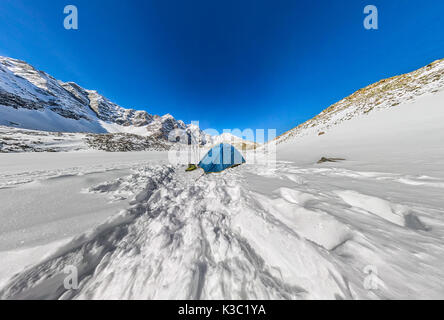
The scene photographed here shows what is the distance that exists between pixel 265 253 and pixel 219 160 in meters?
4.84

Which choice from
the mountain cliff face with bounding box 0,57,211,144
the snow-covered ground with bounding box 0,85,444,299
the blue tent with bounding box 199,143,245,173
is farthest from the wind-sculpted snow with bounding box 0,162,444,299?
the mountain cliff face with bounding box 0,57,211,144

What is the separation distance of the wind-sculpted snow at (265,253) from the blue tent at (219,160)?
3.44 m

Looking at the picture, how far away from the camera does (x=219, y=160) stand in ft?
20.5

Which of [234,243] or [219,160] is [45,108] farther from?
[234,243]

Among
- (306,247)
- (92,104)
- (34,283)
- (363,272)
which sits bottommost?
(34,283)

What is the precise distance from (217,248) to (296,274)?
0.89 meters

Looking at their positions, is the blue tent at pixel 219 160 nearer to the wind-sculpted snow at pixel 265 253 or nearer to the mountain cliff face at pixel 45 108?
the wind-sculpted snow at pixel 265 253

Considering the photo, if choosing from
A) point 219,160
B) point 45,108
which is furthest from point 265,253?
point 45,108

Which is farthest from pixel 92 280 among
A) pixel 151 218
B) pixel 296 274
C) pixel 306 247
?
pixel 306 247

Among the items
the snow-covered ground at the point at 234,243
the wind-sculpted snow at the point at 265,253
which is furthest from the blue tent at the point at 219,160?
the wind-sculpted snow at the point at 265,253

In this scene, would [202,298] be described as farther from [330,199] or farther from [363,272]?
[330,199]

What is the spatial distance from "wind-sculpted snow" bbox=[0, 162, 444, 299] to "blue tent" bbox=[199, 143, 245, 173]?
3443 mm

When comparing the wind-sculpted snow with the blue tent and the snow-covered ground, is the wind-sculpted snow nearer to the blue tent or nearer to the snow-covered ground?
the snow-covered ground
